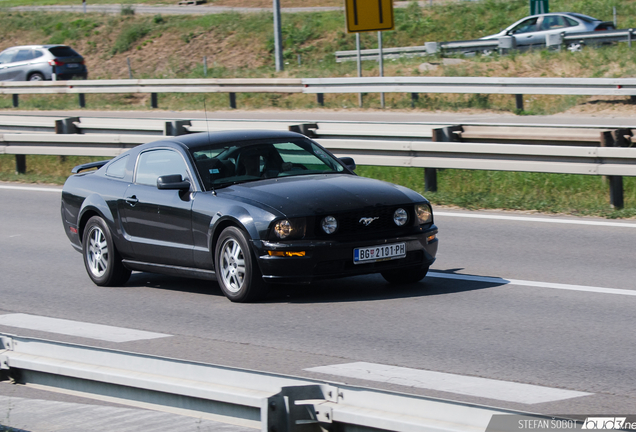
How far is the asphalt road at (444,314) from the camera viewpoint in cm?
600

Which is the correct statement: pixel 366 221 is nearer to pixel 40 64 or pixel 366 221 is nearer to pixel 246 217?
pixel 246 217

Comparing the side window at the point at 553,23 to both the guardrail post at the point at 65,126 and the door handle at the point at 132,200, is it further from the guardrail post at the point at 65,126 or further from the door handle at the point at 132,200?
the door handle at the point at 132,200

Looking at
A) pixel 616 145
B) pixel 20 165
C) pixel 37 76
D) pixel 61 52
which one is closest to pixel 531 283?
pixel 616 145

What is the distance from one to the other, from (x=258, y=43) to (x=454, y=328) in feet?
143

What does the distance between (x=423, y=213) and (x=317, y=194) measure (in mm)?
956

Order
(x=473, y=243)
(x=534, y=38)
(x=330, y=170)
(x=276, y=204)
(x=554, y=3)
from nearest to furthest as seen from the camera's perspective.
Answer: (x=276, y=204), (x=330, y=170), (x=473, y=243), (x=534, y=38), (x=554, y=3)

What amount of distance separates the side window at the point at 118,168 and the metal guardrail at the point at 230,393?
5511 mm

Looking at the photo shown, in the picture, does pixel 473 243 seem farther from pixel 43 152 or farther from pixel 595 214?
pixel 43 152

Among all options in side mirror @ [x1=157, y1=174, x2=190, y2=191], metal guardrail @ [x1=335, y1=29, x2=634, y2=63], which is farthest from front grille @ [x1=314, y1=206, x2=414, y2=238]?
metal guardrail @ [x1=335, y1=29, x2=634, y2=63]

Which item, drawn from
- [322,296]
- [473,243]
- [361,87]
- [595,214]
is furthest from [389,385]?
[361,87]

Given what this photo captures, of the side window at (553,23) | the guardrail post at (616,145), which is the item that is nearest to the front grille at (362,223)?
the guardrail post at (616,145)

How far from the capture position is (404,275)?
A: 8.76 m

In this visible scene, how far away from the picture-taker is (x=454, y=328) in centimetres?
711

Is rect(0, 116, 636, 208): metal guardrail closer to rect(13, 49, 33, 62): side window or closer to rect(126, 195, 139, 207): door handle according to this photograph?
rect(126, 195, 139, 207): door handle
